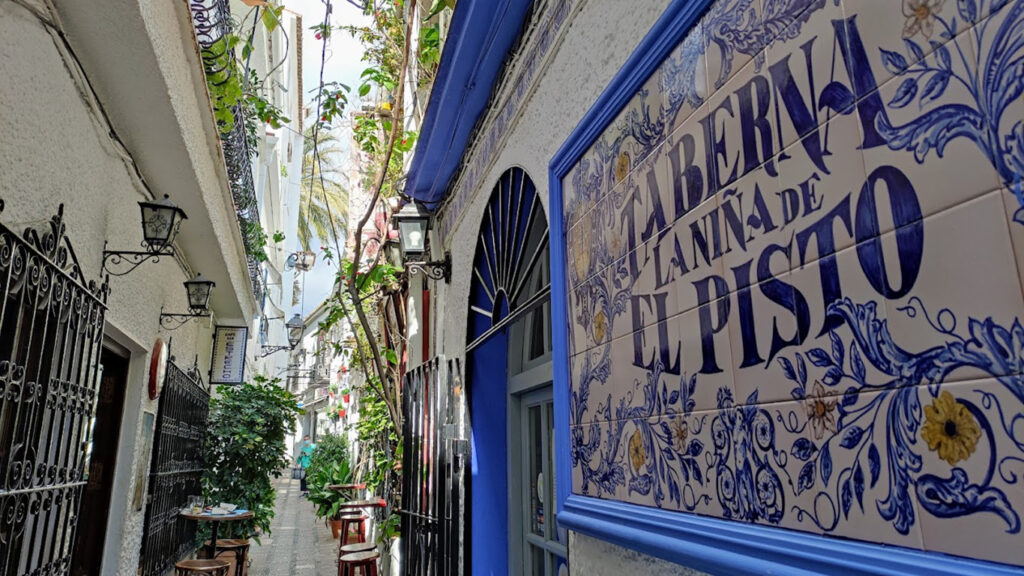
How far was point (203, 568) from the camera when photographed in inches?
242

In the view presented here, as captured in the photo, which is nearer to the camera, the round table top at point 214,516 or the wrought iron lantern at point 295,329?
the round table top at point 214,516

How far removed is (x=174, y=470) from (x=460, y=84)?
191 inches

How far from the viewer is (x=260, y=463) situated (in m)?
8.74

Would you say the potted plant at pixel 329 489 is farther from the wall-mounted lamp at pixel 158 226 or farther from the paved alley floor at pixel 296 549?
the wall-mounted lamp at pixel 158 226

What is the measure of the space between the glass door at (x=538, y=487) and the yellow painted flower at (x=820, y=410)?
8.56ft

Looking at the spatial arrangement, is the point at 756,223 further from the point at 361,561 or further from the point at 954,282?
the point at 361,561

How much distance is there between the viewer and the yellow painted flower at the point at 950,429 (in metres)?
0.86

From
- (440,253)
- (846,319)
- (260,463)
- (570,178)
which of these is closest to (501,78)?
(570,178)

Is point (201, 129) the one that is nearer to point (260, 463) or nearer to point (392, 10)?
point (392, 10)

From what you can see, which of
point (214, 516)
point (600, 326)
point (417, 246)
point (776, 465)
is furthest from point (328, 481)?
point (776, 465)

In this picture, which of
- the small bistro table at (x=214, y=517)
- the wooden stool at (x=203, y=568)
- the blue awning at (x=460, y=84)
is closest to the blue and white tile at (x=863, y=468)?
the blue awning at (x=460, y=84)

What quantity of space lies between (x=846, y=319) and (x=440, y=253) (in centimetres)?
491

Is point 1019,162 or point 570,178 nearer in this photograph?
point 1019,162

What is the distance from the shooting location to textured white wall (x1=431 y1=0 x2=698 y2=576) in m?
1.93
